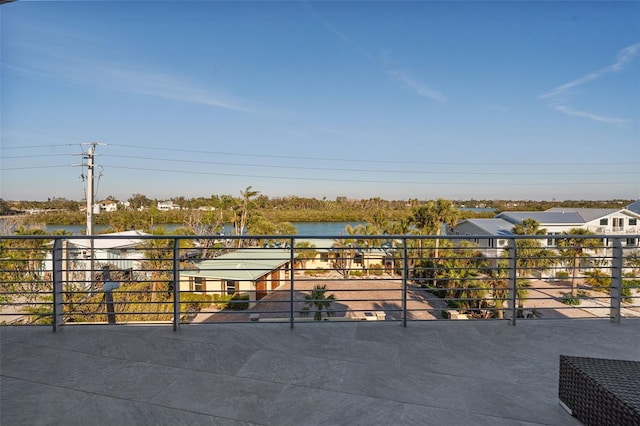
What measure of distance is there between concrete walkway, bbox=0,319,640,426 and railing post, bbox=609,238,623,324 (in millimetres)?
133

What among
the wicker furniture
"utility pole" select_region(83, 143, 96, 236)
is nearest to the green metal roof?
"utility pole" select_region(83, 143, 96, 236)

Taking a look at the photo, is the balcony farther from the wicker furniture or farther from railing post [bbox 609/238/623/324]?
the wicker furniture

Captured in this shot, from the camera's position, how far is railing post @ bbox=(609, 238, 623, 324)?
368 centimetres

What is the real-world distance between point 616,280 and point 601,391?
2.74m

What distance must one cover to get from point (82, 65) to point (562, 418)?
26707mm

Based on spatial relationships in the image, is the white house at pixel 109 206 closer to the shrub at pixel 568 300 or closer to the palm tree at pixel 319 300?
the palm tree at pixel 319 300

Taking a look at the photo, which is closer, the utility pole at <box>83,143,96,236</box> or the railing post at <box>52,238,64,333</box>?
the railing post at <box>52,238,64,333</box>

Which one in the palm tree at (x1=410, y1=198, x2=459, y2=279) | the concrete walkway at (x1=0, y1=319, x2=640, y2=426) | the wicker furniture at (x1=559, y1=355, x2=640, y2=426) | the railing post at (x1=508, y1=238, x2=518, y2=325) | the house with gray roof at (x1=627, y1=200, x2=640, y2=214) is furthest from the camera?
the palm tree at (x1=410, y1=198, x2=459, y2=279)

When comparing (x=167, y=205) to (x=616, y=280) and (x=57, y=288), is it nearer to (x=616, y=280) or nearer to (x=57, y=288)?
(x=57, y=288)

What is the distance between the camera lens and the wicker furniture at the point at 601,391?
1578mm

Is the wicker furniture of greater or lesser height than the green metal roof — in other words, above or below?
above

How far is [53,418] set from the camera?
203cm

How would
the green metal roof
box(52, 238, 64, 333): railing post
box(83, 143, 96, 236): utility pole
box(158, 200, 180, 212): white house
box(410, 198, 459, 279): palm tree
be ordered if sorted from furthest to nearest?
box(158, 200, 180, 212): white house < box(410, 198, 459, 279): palm tree < box(83, 143, 96, 236): utility pole < the green metal roof < box(52, 238, 64, 333): railing post

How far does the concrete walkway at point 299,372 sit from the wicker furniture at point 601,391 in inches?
6.5
